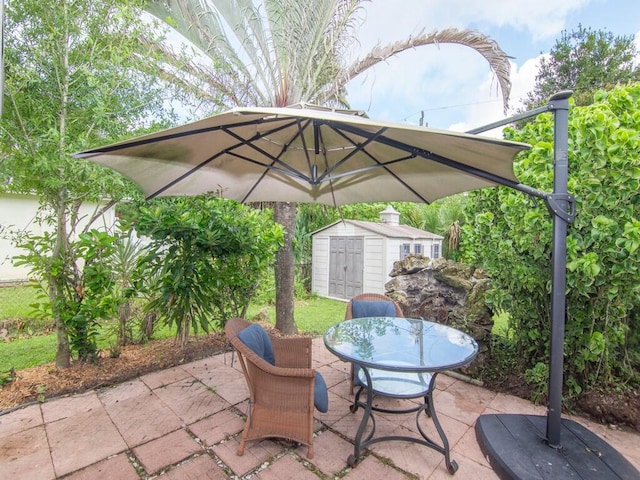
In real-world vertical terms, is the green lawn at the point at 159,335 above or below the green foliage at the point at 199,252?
below

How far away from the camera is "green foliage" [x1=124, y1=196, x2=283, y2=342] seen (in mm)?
3887

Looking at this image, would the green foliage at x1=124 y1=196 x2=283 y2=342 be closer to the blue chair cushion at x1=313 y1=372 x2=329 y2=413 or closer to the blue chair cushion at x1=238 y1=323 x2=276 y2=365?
the blue chair cushion at x1=238 y1=323 x2=276 y2=365

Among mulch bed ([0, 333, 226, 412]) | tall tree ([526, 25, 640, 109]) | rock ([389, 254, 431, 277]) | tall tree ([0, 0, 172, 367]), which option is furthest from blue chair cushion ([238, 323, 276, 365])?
tall tree ([526, 25, 640, 109])

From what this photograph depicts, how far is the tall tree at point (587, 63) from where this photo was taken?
44.3 feet

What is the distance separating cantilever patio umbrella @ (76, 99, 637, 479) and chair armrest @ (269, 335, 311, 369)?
1.52 metres

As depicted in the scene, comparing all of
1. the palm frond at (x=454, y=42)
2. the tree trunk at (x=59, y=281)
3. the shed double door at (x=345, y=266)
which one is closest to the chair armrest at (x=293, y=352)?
the tree trunk at (x=59, y=281)

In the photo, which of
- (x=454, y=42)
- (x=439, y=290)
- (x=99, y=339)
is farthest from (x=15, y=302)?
(x=454, y=42)

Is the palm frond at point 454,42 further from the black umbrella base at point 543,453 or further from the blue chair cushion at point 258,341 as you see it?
the black umbrella base at point 543,453

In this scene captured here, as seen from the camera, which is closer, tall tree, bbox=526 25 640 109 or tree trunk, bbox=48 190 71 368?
tree trunk, bbox=48 190 71 368

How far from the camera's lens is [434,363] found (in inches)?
88.7

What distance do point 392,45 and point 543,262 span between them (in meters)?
4.26

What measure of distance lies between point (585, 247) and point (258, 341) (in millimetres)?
2857

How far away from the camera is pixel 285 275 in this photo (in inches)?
217

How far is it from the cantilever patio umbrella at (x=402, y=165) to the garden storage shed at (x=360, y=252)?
4.80 m
